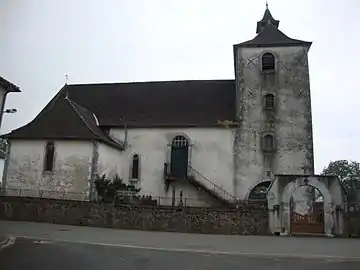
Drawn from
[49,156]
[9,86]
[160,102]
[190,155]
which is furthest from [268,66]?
[9,86]

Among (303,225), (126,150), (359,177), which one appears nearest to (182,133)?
(126,150)

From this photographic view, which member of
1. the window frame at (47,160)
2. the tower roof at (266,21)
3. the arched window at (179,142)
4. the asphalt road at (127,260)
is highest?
the tower roof at (266,21)

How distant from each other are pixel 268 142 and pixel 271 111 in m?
2.26

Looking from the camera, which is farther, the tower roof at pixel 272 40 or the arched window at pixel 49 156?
the tower roof at pixel 272 40

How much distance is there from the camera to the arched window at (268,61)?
2973 centimetres

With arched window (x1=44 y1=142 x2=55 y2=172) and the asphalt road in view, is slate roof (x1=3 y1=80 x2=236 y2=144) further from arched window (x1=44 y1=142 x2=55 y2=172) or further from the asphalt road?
the asphalt road

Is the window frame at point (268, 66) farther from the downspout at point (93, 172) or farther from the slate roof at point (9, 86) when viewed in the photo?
the slate roof at point (9, 86)

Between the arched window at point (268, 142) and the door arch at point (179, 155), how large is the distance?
5373mm

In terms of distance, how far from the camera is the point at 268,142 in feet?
92.4

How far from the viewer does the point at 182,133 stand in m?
29.0

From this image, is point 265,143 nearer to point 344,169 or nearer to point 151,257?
point 151,257

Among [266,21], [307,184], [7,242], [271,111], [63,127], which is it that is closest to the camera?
[7,242]

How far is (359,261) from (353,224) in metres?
11.1

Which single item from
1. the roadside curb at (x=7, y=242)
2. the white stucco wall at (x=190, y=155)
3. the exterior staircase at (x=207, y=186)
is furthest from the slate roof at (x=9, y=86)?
the exterior staircase at (x=207, y=186)
